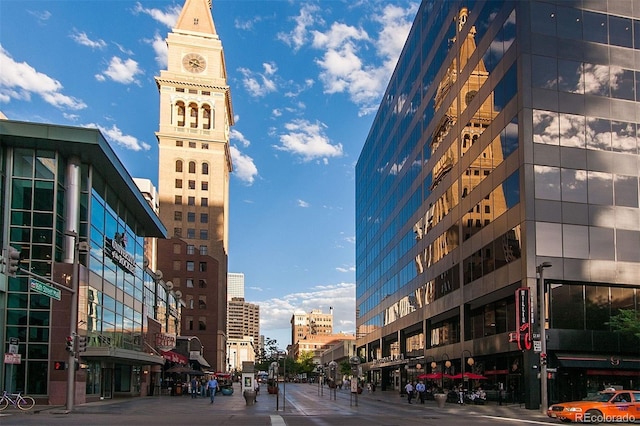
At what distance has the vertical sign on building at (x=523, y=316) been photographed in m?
37.8

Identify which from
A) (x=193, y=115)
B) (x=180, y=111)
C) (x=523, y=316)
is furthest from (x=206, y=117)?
(x=523, y=316)

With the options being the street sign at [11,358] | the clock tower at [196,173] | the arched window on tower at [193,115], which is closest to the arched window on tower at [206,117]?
the clock tower at [196,173]

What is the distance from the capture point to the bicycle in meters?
32.7

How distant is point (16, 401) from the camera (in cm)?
3322

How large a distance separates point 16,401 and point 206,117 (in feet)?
346

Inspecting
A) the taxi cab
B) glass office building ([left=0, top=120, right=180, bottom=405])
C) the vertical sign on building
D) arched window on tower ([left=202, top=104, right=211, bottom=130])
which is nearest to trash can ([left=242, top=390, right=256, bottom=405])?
glass office building ([left=0, top=120, right=180, bottom=405])

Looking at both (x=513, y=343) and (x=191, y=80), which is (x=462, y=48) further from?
(x=191, y=80)

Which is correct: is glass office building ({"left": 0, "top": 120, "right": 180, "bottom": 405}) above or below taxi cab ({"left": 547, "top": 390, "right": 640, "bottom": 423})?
above

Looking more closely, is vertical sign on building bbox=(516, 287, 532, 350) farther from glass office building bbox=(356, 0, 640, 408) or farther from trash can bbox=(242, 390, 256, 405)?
trash can bbox=(242, 390, 256, 405)

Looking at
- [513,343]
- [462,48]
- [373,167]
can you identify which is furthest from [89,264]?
[373,167]

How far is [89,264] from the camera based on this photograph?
137 ft

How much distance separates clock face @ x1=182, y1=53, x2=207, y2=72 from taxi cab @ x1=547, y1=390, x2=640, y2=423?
12172cm

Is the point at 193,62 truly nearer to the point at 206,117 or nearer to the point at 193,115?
the point at 193,115

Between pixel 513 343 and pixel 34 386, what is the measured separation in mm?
29154
